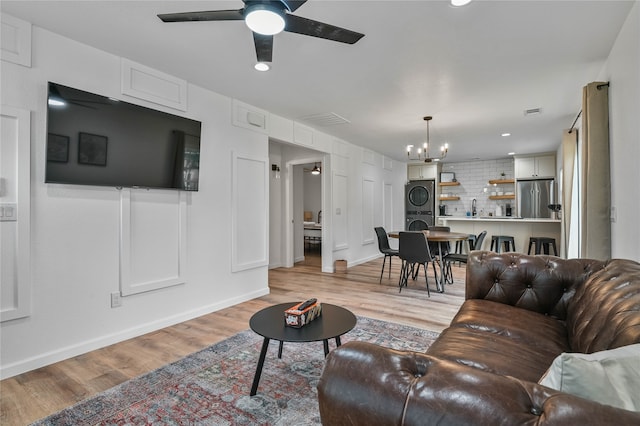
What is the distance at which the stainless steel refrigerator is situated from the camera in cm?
740

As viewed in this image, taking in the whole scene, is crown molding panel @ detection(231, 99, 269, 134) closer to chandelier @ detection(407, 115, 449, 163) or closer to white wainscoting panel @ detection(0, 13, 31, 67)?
white wainscoting panel @ detection(0, 13, 31, 67)

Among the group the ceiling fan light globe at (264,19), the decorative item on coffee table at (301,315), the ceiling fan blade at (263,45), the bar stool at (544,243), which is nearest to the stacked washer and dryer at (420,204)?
Answer: the bar stool at (544,243)

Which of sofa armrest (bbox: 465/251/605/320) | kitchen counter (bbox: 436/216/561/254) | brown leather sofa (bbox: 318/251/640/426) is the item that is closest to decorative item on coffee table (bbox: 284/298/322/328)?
brown leather sofa (bbox: 318/251/640/426)

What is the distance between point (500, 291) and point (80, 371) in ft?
10.1

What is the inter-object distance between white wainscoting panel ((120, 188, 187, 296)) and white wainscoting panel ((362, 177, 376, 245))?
4.31 m

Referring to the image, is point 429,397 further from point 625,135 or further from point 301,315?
point 625,135

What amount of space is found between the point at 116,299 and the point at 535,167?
8610 millimetres

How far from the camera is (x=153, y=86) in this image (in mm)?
3057

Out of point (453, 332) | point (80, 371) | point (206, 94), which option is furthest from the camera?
point (206, 94)

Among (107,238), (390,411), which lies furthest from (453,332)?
(107,238)

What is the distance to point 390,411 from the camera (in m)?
0.64

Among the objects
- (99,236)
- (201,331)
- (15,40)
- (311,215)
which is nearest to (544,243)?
(311,215)

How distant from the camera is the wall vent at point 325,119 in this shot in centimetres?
454

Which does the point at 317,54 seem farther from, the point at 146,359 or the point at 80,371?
the point at 80,371
